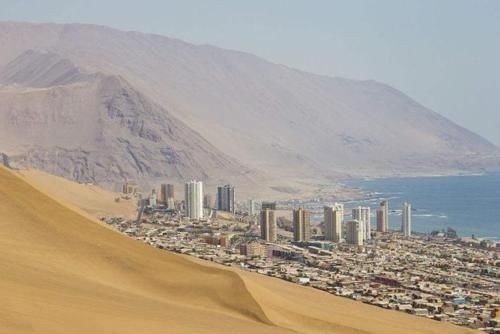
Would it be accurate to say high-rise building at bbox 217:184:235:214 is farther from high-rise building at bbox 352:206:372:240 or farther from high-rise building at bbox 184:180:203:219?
high-rise building at bbox 352:206:372:240

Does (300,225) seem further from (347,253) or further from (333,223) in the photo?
(347,253)

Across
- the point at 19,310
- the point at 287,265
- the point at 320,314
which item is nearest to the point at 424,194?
the point at 287,265

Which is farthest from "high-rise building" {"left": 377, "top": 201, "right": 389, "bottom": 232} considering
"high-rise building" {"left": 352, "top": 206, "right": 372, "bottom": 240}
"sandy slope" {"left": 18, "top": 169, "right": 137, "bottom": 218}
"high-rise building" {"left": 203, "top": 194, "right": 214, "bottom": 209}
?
"high-rise building" {"left": 203, "top": 194, "right": 214, "bottom": 209}

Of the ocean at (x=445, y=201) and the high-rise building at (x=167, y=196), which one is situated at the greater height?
the high-rise building at (x=167, y=196)

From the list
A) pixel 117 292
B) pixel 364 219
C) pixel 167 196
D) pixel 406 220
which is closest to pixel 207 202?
pixel 167 196

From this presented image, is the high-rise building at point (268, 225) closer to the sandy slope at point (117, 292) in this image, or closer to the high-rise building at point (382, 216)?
the high-rise building at point (382, 216)

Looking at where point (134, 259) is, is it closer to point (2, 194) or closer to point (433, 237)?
point (2, 194)

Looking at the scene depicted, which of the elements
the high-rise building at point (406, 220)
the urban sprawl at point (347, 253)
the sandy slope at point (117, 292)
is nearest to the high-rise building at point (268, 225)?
the urban sprawl at point (347, 253)
